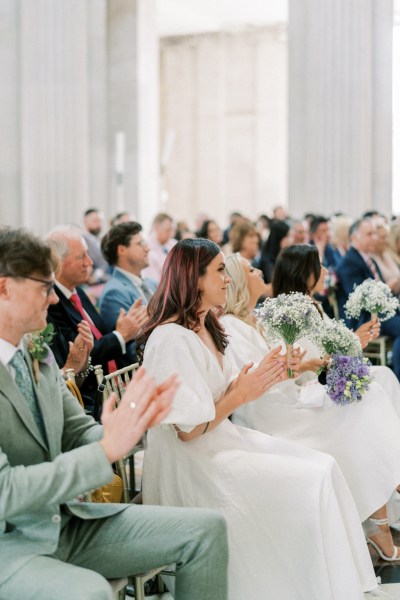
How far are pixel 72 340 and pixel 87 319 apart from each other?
1.07ft

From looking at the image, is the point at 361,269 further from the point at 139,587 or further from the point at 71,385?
the point at 139,587

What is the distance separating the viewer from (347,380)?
416cm

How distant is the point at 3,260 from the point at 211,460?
4.19 feet

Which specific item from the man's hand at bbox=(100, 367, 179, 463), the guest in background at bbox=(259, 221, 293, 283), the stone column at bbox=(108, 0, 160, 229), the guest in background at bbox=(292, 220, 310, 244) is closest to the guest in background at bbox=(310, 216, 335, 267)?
the guest in background at bbox=(292, 220, 310, 244)

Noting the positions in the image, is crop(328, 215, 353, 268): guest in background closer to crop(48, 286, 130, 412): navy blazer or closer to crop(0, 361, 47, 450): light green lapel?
crop(48, 286, 130, 412): navy blazer

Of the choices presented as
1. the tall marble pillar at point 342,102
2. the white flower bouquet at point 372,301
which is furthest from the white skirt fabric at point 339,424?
the tall marble pillar at point 342,102

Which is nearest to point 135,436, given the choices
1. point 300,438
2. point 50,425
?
point 50,425

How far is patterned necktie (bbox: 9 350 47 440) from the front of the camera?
102 inches

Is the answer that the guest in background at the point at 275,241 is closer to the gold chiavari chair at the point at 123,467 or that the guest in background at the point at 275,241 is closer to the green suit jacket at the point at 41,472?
the gold chiavari chair at the point at 123,467

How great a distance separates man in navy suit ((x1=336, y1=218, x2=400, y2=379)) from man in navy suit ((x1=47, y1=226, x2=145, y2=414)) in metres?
2.76

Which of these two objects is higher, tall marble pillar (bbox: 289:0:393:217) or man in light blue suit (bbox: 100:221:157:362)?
tall marble pillar (bbox: 289:0:393:217)

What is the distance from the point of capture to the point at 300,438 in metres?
4.27

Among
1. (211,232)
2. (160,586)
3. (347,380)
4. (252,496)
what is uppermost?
(211,232)

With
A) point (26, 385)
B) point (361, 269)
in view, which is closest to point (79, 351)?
point (26, 385)
